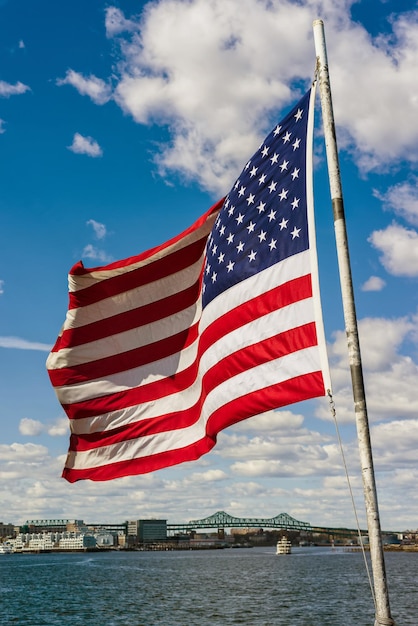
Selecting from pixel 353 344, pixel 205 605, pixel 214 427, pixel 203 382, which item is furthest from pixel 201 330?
pixel 205 605

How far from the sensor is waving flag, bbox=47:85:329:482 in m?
13.0

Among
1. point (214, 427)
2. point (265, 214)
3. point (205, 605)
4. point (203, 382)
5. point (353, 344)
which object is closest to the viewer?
point (353, 344)

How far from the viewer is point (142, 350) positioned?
1744 cm

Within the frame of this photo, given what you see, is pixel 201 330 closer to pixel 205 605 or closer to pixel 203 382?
pixel 203 382

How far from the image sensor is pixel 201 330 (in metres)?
16.0

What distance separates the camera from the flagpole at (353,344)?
10344 millimetres

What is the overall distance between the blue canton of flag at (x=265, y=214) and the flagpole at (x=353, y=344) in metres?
1.24

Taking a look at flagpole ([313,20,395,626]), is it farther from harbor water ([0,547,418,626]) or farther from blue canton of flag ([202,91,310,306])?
harbor water ([0,547,418,626])

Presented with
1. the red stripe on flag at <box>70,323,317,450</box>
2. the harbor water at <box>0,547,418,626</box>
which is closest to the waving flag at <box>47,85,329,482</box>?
the red stripe on flag at <box>70,323,317,450</box>

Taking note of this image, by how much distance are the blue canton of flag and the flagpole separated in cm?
124

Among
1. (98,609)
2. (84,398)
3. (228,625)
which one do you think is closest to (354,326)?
(84,398)

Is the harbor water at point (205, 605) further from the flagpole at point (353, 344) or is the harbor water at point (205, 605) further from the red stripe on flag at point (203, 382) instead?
the flagpole at point (353, 344)

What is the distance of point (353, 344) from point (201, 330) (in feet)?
17.7

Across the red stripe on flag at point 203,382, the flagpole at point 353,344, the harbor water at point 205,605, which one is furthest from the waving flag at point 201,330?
the harbor water at point 205,605
